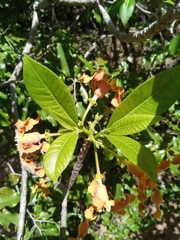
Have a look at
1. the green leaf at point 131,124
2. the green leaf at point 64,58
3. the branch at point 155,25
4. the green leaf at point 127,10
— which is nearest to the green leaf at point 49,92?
the green leaf at point 131,124

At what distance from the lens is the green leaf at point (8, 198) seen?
1.42 m

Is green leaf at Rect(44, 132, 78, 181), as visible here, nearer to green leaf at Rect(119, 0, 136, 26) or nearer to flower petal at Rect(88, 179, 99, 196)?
flower petal at Rect(88, 179, 99, 196)

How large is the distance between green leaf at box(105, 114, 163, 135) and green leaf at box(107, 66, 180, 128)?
0.03 meters

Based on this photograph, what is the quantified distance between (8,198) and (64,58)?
0.69 m

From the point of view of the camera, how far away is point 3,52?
1527mm

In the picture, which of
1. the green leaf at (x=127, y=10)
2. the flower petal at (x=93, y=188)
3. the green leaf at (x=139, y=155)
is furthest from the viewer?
the green leaf at (x=127, y=10)

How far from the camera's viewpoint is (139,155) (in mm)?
812

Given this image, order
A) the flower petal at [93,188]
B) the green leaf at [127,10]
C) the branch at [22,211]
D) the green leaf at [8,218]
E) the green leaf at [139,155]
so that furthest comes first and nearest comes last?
the green leaf at [8,218], the green leaf at [127,10], the branch at [22,211], the flower petal at [93,188], the green leaf at [139,155]

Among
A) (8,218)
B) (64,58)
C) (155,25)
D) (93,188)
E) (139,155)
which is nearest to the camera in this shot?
(139,155)

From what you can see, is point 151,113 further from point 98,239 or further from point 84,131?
point 98,239

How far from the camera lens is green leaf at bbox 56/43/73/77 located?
1.52 meters

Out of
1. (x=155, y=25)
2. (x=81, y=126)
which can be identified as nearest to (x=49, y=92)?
(x=81, y=126)

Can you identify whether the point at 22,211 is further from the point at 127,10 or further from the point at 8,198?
the point at 127,10

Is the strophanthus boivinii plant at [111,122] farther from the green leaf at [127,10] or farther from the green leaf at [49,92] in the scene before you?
the green leaf at [127,10]
